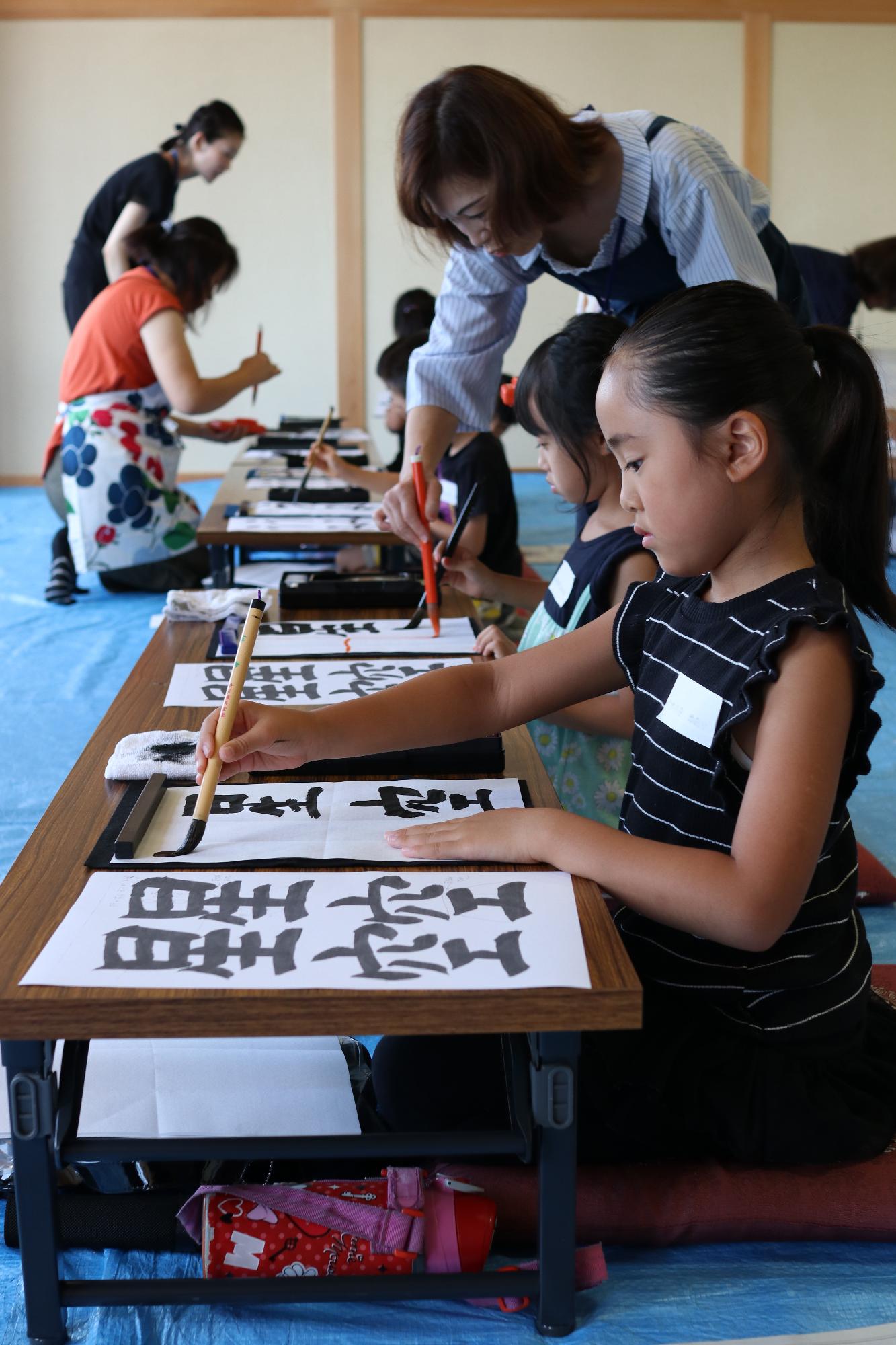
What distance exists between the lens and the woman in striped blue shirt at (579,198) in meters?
1.49

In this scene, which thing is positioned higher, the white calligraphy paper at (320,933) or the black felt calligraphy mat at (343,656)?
the black felt calligraphy mat at (343,656)

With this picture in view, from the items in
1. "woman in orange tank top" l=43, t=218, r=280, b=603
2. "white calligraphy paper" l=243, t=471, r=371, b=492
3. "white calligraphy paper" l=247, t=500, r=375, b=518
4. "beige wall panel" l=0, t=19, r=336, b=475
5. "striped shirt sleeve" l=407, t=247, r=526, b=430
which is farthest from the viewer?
"beige wall panel" l=0, t=19, r=336, b=475

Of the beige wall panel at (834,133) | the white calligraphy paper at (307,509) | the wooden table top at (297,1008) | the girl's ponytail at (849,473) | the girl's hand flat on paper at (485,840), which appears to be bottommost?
the wooden table top at (297,1008)

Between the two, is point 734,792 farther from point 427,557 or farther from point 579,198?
point 579,198

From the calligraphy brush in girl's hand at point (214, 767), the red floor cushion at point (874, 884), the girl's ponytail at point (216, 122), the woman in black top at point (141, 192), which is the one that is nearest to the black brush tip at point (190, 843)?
the calligraphy brush in girl's hand at point (214, 767)

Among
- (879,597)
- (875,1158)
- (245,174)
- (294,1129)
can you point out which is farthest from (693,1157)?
(245,174)

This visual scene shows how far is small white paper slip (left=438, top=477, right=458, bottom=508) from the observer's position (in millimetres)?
2797

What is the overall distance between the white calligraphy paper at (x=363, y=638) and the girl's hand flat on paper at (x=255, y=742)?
1.55 ft

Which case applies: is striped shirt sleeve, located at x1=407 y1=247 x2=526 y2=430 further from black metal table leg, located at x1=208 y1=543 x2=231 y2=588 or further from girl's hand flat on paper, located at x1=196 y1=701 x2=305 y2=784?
girl's hand flat on paper, located at x1=196 y1=701 x2=305 y2=784

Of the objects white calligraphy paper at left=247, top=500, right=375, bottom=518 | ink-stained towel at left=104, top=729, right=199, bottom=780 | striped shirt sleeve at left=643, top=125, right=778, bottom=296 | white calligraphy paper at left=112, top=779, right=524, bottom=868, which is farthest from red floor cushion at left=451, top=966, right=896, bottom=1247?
white calligraphy paper at left=247, top=500, right=375, bottom=518

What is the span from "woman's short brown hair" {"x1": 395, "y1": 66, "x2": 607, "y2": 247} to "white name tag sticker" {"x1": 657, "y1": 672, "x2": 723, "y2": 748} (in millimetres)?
701

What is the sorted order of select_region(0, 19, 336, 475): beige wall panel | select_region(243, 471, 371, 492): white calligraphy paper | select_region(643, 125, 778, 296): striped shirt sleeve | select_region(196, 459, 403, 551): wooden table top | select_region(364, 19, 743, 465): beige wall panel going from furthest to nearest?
select_region(364, 19, 743, 465): beige wall panel
select_region(0, 19, 336, 475): beige wall panel
select_region(243, 471, 371, 492): white calligraphy paper
select_region(196, 459, 403, 551): wooden table top
select_region(643, 125, 778, 296): striped shirt sleeve

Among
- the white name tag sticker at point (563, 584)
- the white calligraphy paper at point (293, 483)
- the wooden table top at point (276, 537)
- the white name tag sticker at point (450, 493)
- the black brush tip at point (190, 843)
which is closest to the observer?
the black brush tip at point (190, 843)

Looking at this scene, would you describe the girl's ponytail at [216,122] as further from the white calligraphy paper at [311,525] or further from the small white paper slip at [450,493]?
the white calligraphy paper at [311,525]
